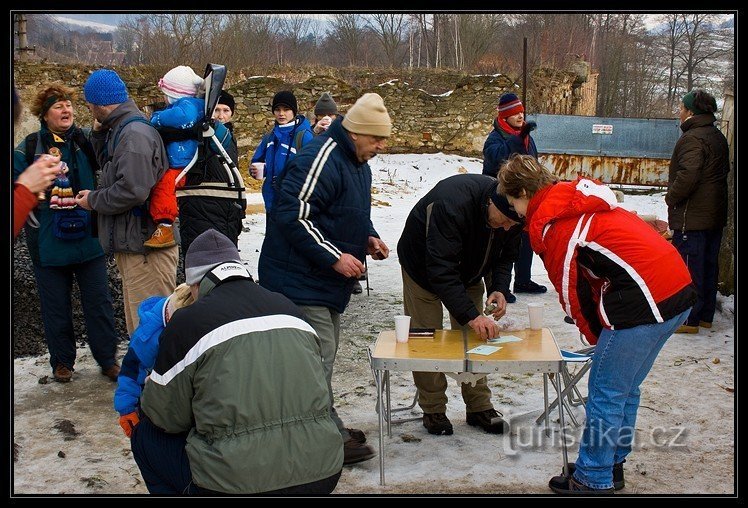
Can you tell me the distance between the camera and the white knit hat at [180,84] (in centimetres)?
547

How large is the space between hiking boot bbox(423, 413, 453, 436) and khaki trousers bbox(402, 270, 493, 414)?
1.2 inches

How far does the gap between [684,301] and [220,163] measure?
3115 mm

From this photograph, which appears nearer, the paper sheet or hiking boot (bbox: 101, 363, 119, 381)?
the paper sheet

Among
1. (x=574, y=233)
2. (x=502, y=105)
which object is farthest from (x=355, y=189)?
(x=502, y=105)

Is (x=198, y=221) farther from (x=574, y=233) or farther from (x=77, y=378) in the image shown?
(x=574, y=233)

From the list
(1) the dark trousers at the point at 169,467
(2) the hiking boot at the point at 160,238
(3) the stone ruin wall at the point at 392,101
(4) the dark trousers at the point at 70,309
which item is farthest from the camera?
(3) the stone ruin wall at the point at 392,101

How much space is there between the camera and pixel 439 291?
14.6 feet

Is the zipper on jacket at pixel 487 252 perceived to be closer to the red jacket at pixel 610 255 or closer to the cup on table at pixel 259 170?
the red jacket at pixel 610 255

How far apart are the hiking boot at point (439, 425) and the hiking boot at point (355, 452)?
1.49ft

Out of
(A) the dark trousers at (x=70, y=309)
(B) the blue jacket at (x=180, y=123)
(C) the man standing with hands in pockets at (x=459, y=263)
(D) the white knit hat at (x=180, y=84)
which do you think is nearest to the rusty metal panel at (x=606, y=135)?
(D) the white knit hat at (x=180, y=84)

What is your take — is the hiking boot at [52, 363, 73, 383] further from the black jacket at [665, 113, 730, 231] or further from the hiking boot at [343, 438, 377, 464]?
Result: the black jacket at [665, 113, 730, 231]

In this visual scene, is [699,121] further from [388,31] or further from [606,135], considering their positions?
[388,31]

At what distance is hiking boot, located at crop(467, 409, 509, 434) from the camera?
16.1 ft

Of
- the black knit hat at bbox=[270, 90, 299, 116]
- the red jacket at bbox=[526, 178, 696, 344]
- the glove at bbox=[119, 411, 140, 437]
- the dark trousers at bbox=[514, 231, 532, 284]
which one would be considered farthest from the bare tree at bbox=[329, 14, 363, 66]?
the glove at bbox=[119, 411, 140, 437]
